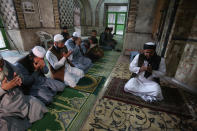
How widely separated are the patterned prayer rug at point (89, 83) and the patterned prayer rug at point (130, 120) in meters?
0.62

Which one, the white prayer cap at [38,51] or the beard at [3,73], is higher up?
the white prayer cap at [38,51]

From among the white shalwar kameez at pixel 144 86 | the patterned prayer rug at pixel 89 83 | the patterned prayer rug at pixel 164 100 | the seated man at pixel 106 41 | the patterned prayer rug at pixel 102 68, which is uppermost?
the seated man at pixel 106 41

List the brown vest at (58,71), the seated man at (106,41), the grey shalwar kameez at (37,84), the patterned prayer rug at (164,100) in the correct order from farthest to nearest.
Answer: the seated man at (106,41)
the brown vest at (58,71)
the patterned prayer rug at (164,100)
the grey shalwar kameez at (37,84)

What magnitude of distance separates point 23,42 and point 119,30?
9.22 m

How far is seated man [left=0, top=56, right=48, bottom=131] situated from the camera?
1.61m

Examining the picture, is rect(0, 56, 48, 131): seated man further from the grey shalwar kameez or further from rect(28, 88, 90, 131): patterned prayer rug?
the grey shalwar kameez

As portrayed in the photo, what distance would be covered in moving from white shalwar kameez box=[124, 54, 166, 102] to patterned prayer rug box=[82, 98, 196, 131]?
1.17ft

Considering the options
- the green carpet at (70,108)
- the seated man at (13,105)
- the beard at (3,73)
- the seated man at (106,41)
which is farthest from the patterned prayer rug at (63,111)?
the seated man at (106,41)

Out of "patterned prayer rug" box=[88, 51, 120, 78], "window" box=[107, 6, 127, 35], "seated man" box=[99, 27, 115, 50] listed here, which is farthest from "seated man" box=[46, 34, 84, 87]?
"window" box=[107, 6, 127, 35]

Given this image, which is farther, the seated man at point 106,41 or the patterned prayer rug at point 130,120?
the seated man at point 106,41

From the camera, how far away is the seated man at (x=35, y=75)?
7.01ft

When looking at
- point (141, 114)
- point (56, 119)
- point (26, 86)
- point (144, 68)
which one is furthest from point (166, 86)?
point (26, 86)

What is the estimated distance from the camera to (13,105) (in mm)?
1729

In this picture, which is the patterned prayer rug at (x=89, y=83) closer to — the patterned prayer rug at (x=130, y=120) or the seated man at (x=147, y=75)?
the patterned prayer rug at (x=130, y=120)
